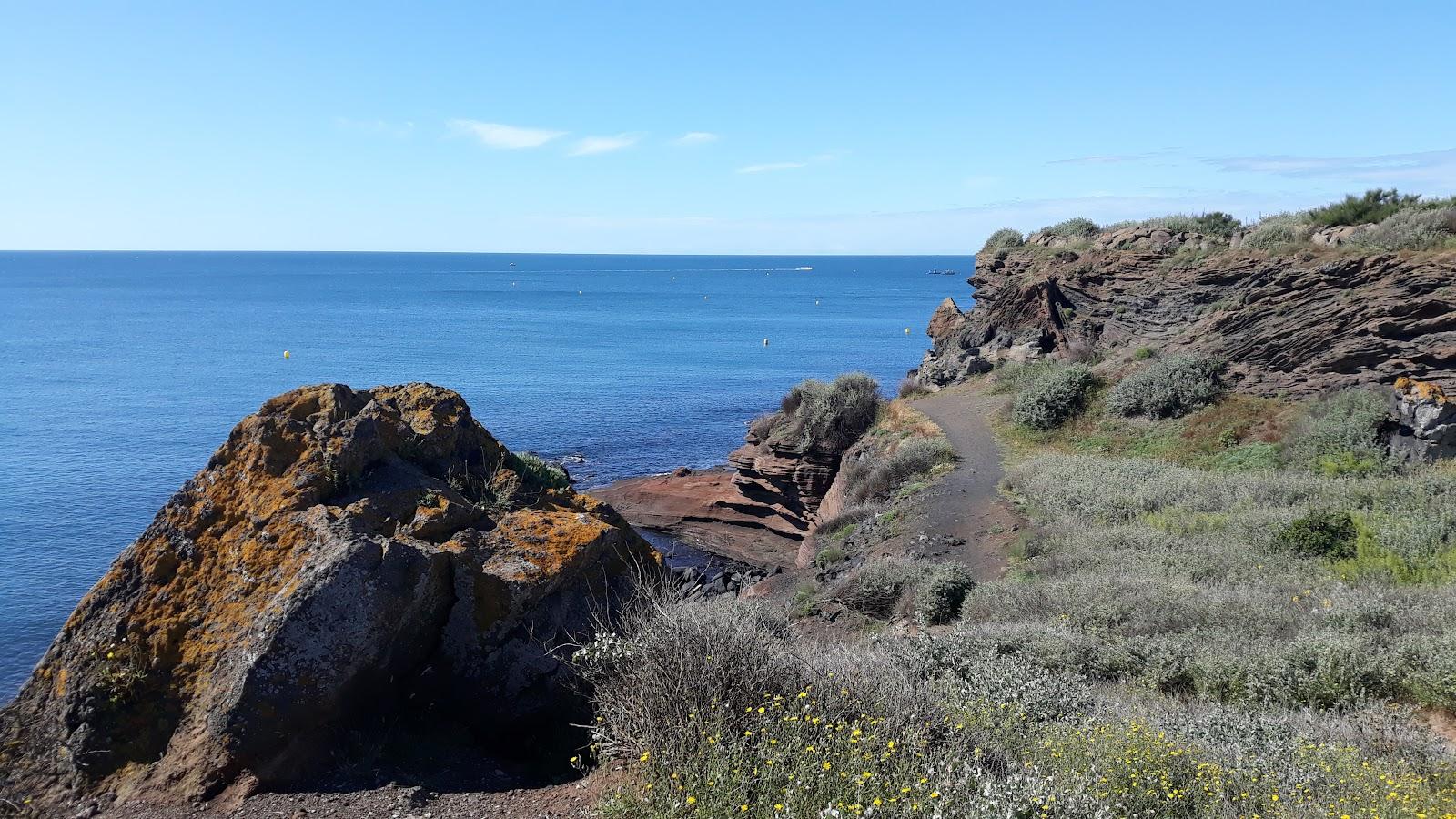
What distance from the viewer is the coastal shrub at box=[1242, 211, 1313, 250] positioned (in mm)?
22719

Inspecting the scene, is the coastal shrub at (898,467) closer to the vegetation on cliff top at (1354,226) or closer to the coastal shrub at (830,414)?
the coastal shrub at (830,414)

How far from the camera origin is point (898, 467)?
21250mm

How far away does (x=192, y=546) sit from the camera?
21.4ft

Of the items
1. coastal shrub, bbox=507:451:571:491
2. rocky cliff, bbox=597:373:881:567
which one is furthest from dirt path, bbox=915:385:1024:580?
coastal shrub, bbox=507:451:571:491

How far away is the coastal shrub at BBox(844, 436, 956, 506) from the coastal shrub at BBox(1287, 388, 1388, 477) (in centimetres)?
711

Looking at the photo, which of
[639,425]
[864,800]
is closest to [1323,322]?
[864,800]

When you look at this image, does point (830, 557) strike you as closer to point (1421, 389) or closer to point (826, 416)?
point (826, 416)

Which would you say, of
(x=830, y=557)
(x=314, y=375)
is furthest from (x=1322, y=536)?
(x=314, y=375)

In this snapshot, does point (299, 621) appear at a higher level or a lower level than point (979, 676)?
higher

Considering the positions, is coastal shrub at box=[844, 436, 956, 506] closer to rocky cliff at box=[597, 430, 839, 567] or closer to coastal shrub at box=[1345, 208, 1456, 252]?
rocky cliff at box=[597, 430, 839, 567]

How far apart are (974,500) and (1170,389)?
723 cm

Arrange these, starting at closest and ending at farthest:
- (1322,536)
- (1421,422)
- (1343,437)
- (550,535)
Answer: (550,535) < (1322,536) < (1421,422) < (1343,437)

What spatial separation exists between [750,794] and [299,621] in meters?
3.09

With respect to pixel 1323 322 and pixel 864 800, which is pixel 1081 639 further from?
pixel 1323 322
